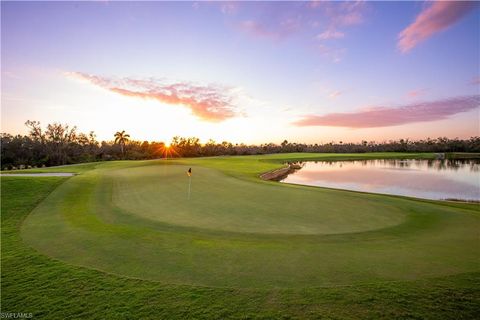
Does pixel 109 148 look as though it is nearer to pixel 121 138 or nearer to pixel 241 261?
pixel 121 138

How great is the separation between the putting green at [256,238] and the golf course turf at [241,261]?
34mm

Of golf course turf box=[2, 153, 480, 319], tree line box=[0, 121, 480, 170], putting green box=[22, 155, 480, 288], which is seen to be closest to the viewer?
golf course turf box=[2, 153, 480, 319]

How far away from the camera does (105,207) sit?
10.8m

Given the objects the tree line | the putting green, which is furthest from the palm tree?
the putting green

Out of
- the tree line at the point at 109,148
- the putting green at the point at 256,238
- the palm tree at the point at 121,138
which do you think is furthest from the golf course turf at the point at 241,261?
the palm tree at the point at 121,138

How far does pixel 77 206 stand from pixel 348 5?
66.8 ft

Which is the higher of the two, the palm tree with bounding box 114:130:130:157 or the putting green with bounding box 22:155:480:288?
the palm tree with bounding box 114:130:130:157

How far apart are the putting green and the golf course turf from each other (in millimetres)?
34

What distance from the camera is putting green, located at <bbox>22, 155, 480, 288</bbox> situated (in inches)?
187

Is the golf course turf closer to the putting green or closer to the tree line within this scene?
the putting green

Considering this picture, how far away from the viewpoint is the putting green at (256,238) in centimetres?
475

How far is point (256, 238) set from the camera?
693 cm

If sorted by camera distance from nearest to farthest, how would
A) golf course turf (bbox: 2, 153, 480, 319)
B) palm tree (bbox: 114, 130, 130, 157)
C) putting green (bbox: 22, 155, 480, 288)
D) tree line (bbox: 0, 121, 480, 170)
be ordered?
golf course turf (bbox: 2, 153, 480, 319) < putting green (bbox: 22, 155, 480, 288) < tree line (bbox: 0, 121, 480, 170) < palm tree (bbox: 114, 130, 130, 157)

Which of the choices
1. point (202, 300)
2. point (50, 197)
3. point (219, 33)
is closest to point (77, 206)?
point (50, 197)
